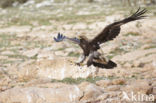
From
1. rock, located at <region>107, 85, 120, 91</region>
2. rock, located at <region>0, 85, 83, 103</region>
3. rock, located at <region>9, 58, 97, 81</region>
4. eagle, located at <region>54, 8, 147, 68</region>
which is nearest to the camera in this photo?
rock, located at <region>0, 85, 83, 103</region>

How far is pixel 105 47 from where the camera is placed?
14.3 metres

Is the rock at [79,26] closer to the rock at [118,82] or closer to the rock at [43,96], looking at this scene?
the rock at [118,82]

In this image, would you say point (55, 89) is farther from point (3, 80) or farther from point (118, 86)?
point (3, 80)

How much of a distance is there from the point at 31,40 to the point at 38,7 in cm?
1665

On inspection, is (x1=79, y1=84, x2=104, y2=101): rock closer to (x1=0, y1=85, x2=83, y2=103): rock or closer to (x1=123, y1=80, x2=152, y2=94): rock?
(x1=0, y1=85, x2=83, y2=103): rock

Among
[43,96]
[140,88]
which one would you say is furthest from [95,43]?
[43,96]

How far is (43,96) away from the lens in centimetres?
761

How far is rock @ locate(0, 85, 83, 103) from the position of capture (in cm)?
750

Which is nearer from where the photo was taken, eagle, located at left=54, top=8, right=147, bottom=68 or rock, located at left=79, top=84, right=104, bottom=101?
rock, located at left=79, top=84, right=104, bottom=101

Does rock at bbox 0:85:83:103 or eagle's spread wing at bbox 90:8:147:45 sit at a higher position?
eagle's spread wing at bbox 90:8:147:45

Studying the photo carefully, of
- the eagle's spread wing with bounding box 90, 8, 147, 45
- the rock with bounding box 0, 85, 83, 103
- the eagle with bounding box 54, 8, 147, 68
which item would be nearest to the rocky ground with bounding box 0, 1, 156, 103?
the rock with bounding box 0, 85, 83, 103

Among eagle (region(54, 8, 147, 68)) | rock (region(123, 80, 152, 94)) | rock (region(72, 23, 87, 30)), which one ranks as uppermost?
eagle (region(54, 8, 147, 68))

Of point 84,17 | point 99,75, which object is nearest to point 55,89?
point 99,75

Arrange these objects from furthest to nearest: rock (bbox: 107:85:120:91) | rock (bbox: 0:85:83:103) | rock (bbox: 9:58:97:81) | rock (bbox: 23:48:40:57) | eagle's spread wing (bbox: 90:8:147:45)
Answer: rock (bbox: 23:48:40:57), rock (bbox: 9:58:97:81), rock (bbox: 107:85:120:91), eagle's spread wing (bbox: 90:8:147:45), rock (bbox: 0:85:83:103)
